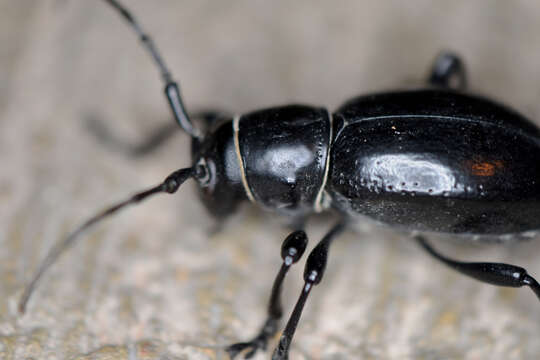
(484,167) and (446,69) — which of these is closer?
(484,167)

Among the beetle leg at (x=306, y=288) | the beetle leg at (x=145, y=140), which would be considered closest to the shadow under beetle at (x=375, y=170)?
the beetle leg at (x=306, y=288)

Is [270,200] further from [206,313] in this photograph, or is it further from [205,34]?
[205,34]

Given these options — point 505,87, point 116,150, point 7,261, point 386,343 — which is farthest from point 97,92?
point 505,87

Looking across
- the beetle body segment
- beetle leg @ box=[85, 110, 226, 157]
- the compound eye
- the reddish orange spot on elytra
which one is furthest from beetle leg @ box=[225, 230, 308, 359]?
beetle leg @ box=[85, 110, 226, 157]

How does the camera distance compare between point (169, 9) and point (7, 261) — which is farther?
point (169, 9)

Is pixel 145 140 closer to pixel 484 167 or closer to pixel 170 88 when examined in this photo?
pixel 170 88

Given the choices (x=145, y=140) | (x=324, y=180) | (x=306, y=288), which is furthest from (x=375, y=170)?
(x=145, y=140)

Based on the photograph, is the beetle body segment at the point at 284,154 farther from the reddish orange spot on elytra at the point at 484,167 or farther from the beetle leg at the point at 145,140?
the reddish orange spot on elytra at the point at 484,167
